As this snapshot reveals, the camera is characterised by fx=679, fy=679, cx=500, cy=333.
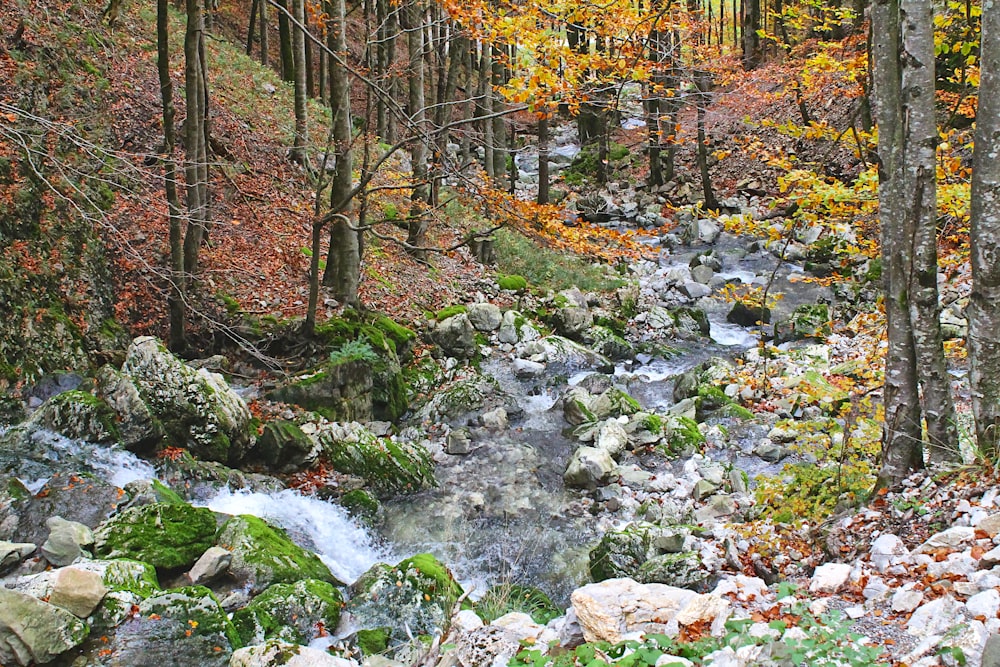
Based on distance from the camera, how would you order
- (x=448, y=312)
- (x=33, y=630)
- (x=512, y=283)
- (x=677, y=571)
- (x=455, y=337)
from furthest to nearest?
(x=512, y=283)
(x=448, y=312)
(x=455, y=337)
(x=677, y=571)
(x=33, y=630)

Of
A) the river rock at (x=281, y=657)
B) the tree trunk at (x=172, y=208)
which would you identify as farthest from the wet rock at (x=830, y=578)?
the tree trunk at (x=172, y=208)

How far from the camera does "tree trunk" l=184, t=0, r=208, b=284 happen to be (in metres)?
8.48

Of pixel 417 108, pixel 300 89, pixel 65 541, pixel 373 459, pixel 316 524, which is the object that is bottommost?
pixel 316 524

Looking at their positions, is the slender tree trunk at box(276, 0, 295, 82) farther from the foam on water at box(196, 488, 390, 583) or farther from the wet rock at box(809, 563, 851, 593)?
the wet rock at box(809, 563, 851, 593)

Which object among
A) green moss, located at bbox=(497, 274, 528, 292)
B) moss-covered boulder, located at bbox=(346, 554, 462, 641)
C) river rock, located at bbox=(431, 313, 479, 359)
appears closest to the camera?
moss-covered boulder, located at bbox=(346, 554, 462, 641)

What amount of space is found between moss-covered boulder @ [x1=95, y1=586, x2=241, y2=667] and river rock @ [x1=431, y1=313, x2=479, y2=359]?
719 centimetres

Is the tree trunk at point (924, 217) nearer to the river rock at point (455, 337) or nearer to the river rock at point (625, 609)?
the river rock at point (625, 609)

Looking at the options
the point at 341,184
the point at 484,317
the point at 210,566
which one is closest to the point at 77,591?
the point at 210,566

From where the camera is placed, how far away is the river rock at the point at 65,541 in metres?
5.02

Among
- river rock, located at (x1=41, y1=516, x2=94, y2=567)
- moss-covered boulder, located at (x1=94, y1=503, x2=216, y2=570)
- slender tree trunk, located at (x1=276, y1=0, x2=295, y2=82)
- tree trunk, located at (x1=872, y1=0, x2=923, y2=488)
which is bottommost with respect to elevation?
moss-covered boulder, located at (x1=94, y1=503, x2=216, y2=570)

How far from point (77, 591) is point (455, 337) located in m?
7.89

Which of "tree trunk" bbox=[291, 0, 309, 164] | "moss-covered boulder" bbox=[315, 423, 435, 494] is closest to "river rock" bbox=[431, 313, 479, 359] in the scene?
"moss-covered boulder" bbox=[315, 423, 435, 494]

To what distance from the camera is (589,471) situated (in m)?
8.34

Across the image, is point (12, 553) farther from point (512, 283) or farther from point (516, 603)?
point (512, 283)
